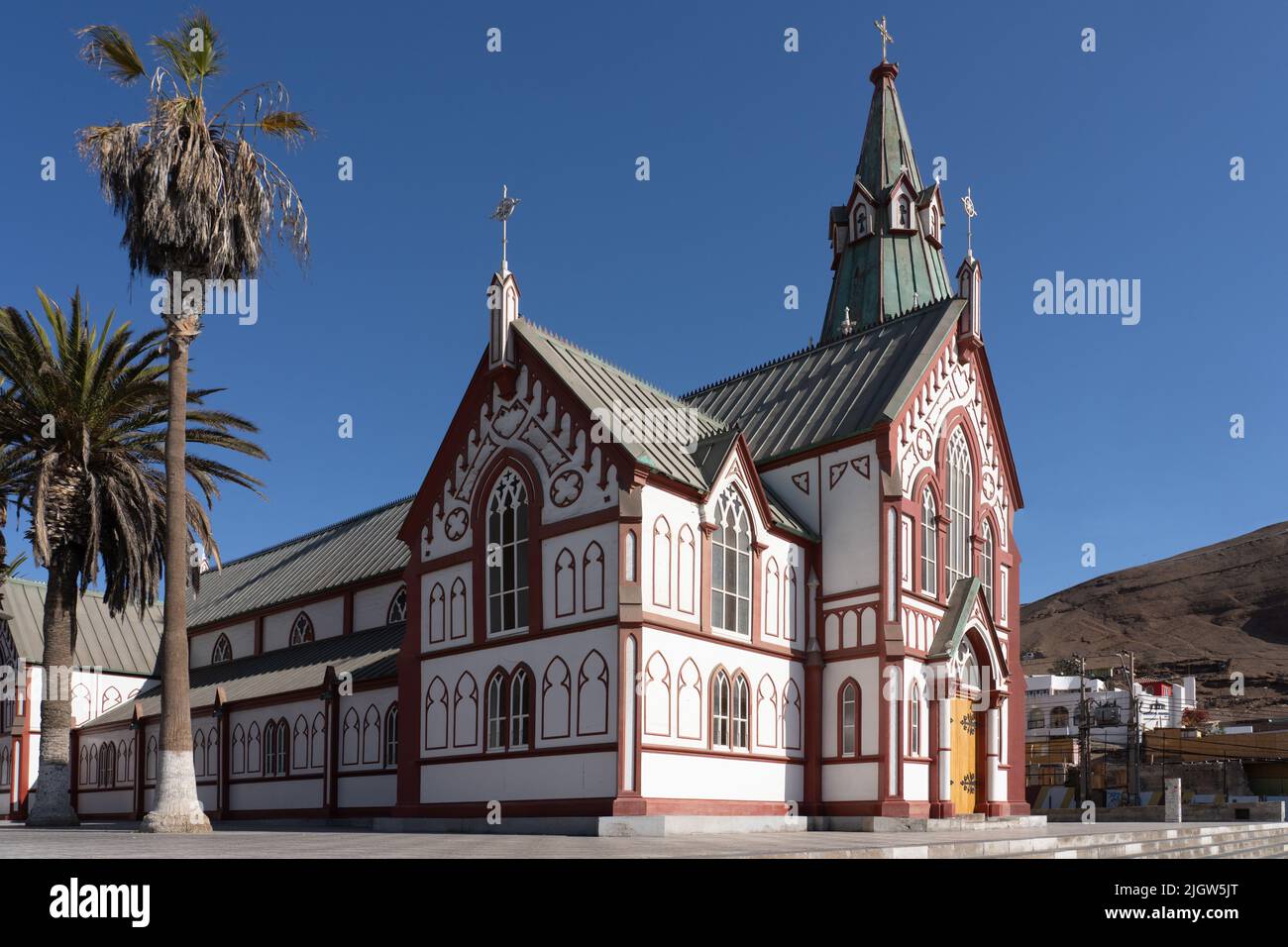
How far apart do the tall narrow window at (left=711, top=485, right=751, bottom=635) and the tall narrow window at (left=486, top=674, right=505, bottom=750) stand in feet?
20.1

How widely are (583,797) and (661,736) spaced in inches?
94.6

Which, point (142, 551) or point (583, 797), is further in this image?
point (142, 551)

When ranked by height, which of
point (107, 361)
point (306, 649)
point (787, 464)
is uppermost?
point (107, 361)

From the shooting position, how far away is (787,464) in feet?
121

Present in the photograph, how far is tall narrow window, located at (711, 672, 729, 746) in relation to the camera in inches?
1240

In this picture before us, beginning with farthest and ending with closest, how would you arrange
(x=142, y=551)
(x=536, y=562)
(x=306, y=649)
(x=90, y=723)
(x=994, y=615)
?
(x=90, y=723) < (x=306, y=649) < (x=994, y=615) < (x=142, y=551) < (x=536, y=562)

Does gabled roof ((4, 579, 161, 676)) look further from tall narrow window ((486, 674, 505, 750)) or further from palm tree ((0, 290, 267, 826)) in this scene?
tall narrow window ((486, 674, 505, 750))

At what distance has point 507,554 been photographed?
33.7 m

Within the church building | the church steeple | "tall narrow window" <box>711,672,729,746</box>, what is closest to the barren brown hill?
the church steeple

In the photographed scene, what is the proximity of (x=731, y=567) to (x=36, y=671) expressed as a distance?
39.5m

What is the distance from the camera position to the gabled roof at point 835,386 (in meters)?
35.8

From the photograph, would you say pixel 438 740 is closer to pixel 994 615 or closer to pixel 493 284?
pixel 493 284
